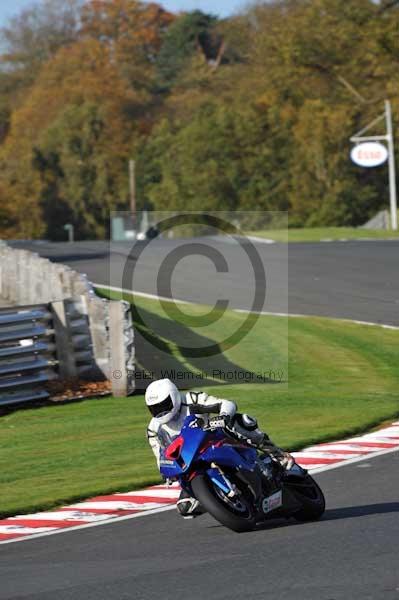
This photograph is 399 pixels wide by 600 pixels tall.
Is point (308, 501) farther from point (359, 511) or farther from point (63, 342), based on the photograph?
point (63, 342)

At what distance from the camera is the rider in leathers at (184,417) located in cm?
885

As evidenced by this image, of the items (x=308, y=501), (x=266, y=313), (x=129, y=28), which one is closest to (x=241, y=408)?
(x=308, y=501)

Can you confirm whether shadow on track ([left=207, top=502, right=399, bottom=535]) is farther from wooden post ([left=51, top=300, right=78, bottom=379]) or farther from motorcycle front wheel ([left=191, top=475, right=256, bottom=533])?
wooden post ([left=51, top=300, right=78, bottom=379])

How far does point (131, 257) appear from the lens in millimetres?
37250

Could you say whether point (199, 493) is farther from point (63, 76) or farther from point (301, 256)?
point (63, 76)

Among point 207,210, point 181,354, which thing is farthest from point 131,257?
point 207,210

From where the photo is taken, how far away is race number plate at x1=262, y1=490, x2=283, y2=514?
8.70 meters

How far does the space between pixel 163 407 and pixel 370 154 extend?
159ft

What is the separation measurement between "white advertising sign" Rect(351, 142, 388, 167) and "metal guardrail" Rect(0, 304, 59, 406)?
133 feet

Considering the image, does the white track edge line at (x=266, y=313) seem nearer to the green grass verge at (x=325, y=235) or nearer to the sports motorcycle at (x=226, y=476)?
the sports motorcycle at (x=226, y=476)

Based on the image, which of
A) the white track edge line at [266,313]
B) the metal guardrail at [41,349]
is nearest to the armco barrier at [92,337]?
the metal guardrail at [41,349]

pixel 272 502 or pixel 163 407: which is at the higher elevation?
pixel 163 407

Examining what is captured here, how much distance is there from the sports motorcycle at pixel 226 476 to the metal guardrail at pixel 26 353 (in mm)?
7650

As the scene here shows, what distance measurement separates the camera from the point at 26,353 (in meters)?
16.5
